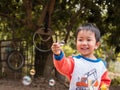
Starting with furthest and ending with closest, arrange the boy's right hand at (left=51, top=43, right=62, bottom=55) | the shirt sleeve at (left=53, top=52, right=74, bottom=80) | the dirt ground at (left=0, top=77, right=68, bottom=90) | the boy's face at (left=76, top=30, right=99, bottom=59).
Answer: the dirt ground at (left=0, top=77, right=68, bottom=90), the boy's face at (left=76, top=30, right=99, bottom=59), the shirt sleeve at (left=53, top=52, right=74, bottom=80), the boy's right hand at (left=51, top=43, right=62, bottom=55)

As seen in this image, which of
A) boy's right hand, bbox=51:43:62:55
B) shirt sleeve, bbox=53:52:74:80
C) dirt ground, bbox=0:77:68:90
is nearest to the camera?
boy's right hand, bbox=51:43:62:55

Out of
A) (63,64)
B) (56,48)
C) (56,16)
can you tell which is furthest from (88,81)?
(56,16)

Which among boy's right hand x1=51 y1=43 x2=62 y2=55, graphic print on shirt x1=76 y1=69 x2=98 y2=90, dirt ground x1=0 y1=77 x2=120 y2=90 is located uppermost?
boy's right hand x1=51 y1=43 x2=62 y2=55

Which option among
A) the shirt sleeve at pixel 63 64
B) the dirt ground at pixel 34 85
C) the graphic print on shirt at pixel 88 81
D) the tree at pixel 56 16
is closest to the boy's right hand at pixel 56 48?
the shirt sleeve at pixel 63 64

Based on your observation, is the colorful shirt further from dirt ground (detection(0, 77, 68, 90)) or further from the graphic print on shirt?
dirt ground (detection(0, 77, 68, 90))

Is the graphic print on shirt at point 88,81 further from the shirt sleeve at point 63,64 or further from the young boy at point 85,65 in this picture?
the shirt sleeve at point 63,64

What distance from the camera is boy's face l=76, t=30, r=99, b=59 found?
2775mm

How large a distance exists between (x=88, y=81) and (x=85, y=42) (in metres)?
0.30

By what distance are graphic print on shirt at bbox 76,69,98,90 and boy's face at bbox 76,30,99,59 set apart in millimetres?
156

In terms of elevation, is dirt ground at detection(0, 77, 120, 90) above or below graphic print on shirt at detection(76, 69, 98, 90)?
below

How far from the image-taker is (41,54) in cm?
1014

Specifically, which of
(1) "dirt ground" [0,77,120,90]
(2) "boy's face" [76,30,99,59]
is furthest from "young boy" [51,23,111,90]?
(1) "dirt ground" [0,77,120,90]

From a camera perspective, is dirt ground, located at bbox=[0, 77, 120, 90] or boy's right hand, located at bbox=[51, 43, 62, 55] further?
dirt ground, located at bbox=[0, 77, 120, 90]

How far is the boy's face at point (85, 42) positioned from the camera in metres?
2.78
